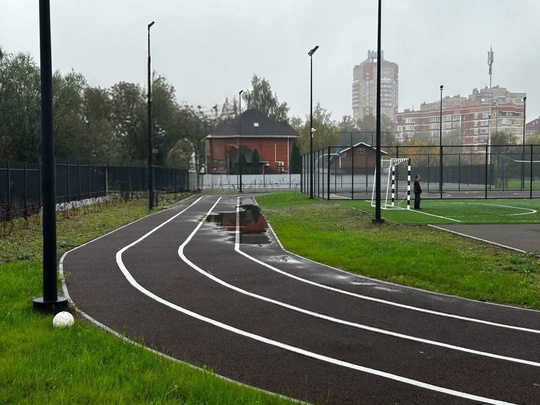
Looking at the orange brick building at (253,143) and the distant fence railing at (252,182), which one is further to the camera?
the orange brick building at (253,143)

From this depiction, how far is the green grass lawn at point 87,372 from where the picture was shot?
16.2 feet

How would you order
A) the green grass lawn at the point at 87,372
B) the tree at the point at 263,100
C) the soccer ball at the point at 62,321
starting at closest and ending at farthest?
1. the green grass lawn at the point at 87,372
2. the soccer ball at the point at 62,321
3. the tree at the point at 263,100

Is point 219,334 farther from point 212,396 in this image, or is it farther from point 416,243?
point 416,243

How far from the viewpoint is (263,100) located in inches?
Result: 4082

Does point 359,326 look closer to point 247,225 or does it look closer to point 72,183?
point 247,225

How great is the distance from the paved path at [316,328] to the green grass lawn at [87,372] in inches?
18.6

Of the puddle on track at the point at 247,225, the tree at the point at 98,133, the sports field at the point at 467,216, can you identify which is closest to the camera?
the puddle on track at the point at 247,225

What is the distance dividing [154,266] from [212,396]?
304 inches

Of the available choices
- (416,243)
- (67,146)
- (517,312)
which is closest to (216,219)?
(416,243)

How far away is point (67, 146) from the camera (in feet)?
142

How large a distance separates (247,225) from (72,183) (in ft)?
40.7

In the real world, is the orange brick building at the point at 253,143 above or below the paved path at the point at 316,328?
above

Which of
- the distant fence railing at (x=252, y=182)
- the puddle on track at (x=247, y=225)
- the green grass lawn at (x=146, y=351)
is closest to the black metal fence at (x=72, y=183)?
the green grass lawn at (x=146, y=351)

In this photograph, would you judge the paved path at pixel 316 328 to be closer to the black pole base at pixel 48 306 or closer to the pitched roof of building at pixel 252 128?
the black pole base at pixel 48 306
